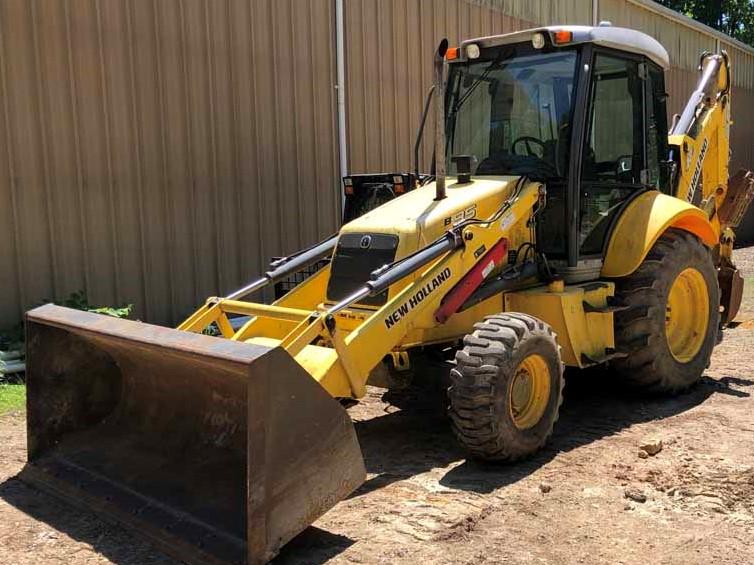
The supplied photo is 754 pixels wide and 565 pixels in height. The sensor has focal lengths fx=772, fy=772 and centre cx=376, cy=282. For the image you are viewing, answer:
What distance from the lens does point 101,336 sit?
159 inches

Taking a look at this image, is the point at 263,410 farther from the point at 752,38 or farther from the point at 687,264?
the point at 752,38

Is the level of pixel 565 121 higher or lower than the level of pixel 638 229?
higher

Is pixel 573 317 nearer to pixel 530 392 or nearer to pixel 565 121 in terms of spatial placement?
pixel 530 392

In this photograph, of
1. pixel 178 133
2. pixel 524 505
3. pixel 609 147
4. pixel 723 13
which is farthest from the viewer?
pixel 723 13

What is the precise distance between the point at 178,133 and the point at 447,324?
4.63 m

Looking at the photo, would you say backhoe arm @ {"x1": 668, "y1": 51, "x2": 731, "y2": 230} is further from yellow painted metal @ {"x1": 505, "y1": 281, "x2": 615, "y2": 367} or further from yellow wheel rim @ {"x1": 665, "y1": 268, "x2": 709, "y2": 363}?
yellow painted metal @ {"x1": 505, "y1": 281, "x2": 615, "y2": 367}

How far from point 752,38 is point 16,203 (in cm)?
2994

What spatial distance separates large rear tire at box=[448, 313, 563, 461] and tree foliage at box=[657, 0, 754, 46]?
28.5 meters

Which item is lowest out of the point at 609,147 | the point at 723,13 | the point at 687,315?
the point at 687,315

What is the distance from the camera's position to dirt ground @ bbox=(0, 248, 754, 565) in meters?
3.54

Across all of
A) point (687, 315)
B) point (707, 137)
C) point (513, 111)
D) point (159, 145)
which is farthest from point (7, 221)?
point (707, 137)

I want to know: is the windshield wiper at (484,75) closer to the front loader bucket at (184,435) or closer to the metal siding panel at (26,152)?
the front loader bucket at (184,435)

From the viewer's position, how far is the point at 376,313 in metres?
4.42

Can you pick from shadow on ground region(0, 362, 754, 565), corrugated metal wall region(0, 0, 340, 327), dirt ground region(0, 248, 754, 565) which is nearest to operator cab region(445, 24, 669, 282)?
shadow on ground region(0, 362, 754, 565)
